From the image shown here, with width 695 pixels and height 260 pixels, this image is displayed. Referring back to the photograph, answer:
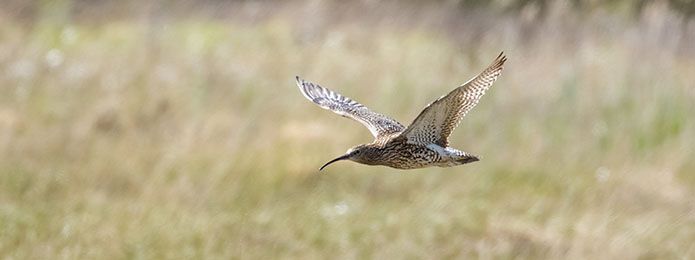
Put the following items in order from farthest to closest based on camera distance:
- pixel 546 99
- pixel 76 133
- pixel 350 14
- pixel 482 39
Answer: pixel 350 14
pixel 482 39
pixel 546 99
pixel 76 133

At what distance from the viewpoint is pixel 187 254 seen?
19.4ft

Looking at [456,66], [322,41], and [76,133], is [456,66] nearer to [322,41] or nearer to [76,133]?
[322,41]

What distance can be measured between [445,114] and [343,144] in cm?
399

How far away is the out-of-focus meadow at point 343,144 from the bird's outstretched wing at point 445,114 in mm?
2423

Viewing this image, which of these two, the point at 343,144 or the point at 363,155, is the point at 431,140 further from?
the point at 343,144

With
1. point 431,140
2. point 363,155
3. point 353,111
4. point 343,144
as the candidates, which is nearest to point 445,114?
point 431,140

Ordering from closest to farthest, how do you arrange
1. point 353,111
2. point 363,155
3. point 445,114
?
1. point 445,114
2. point 363,155
3. point 353,111

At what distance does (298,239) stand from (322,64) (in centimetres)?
230

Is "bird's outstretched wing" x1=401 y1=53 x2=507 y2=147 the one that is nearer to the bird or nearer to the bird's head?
the bird

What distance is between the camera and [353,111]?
402 cm

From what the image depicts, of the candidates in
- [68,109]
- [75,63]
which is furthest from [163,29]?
[68,109]

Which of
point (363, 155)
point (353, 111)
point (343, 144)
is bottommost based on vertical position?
point (363, 155)

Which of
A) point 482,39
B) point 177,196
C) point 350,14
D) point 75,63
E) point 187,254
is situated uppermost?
point 350,14

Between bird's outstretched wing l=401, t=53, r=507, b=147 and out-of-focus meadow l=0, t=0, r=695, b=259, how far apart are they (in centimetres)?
242
